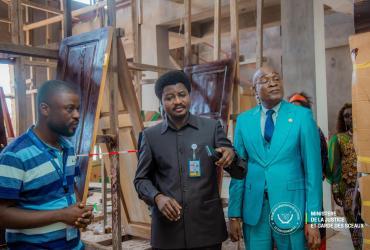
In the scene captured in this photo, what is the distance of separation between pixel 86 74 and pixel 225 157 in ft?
6.09

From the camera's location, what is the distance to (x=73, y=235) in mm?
1751

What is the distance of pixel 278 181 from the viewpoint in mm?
2189

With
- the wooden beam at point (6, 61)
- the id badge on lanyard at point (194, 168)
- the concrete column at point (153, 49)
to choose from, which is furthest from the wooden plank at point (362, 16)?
the concrete column at point (153, 49)

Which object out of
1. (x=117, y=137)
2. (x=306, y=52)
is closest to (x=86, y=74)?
(x=117, y=137)

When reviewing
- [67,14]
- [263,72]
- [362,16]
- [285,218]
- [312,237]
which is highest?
[67,14]

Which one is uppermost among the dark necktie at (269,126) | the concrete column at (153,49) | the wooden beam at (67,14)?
the concrete column at (153,49)

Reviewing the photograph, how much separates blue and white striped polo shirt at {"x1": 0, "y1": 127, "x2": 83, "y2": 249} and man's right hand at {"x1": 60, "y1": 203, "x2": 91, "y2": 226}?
73mm

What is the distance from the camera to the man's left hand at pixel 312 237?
6.93 ft

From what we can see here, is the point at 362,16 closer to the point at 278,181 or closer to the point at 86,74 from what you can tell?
the point at 278,181

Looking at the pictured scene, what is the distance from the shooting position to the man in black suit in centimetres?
193

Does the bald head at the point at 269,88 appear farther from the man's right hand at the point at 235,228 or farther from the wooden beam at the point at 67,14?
the wooden beam at the point at 67,14

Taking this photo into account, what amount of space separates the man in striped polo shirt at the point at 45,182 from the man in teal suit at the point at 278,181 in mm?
1015

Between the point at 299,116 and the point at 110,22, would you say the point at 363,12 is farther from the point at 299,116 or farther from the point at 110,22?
the point at 110,22

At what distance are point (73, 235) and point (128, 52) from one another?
8263 millimetres
